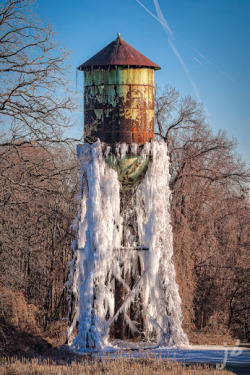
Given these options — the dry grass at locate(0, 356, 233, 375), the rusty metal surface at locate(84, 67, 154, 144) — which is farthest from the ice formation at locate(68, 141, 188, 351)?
the dry grass at locate(0, 356, 233, 375)

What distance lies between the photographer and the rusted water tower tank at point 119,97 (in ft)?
59.2

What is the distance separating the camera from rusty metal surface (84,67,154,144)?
18031 millimetres

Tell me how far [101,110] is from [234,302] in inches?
500

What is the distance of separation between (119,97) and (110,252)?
4070mm

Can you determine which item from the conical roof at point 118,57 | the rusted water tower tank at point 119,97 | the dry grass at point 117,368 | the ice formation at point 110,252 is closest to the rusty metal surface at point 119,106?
the rusted water tower tank at point 119,97

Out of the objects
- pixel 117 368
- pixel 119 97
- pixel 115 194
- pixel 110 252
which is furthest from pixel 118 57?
pixel 117 368

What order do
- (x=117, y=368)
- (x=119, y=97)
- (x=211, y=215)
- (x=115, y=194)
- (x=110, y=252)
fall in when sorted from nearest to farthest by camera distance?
1. (x=117, y=368)
2. (x=110, y=252)
3. (x=115, y=194)
4. (x=119, y=97)
5. (x=211, y=215)

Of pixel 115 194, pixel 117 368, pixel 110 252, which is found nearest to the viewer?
pixel 117 368

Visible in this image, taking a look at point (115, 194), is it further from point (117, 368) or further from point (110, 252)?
point (117, 368)

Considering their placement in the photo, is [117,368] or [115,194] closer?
[117,368]

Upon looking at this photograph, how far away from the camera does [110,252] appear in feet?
58.2

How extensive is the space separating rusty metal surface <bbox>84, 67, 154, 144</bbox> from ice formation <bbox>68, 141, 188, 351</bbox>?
0.43 metres

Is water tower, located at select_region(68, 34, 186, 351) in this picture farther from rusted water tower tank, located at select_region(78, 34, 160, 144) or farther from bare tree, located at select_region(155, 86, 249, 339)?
bare tree, located at select_region(155, 86, 249, 339)

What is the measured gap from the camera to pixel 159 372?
43.8 feet
